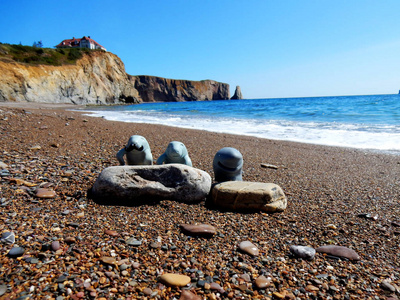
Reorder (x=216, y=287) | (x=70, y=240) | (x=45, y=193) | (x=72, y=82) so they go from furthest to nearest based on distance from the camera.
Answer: (x=72, y=82) → (x=45, y=193) → (x=70, y=240) → (x=216, y=287)

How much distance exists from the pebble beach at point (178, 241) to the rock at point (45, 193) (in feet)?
0.04

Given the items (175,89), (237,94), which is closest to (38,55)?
(175,89)

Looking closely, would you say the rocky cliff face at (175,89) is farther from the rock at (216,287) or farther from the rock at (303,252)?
the rock at (216,287)

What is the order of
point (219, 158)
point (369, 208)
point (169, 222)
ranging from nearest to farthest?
point (169, 222) → point (369, 208) → point (219, 158)

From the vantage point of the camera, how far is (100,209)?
111 inches

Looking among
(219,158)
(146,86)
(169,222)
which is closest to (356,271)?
(169,222)

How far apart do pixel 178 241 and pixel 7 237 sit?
4.58 ft

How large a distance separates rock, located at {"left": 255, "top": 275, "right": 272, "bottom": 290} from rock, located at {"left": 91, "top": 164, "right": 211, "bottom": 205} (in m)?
1.47

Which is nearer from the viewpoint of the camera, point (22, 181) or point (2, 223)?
point (2, 223)

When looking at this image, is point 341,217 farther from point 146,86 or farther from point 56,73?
point 146,86

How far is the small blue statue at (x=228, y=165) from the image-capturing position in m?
3.63

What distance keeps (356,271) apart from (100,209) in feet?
8.35

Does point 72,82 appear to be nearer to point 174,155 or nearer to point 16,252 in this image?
point 174,155

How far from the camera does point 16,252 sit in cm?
188
